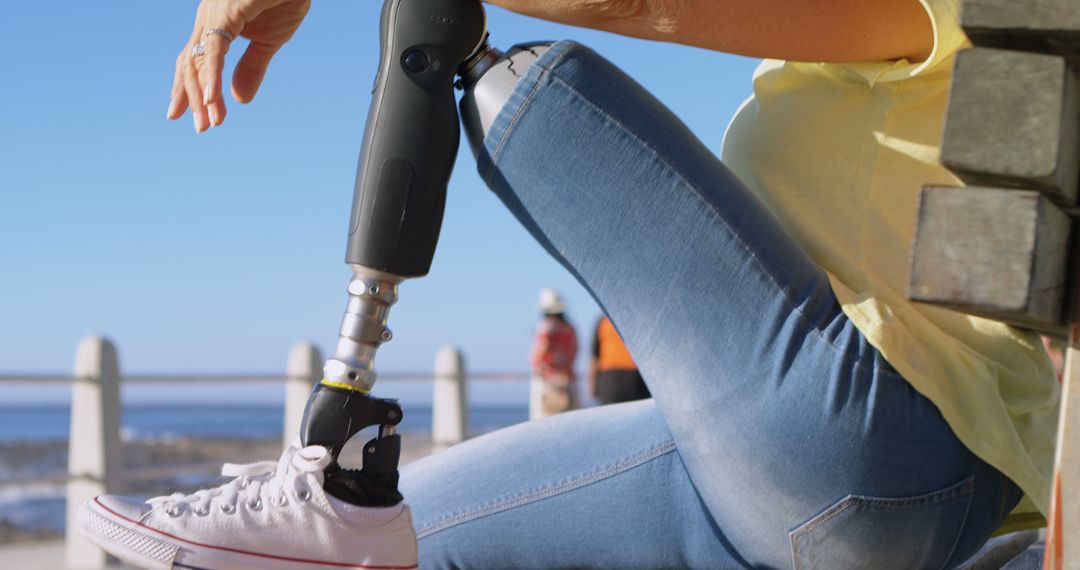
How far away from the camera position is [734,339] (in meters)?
1.11

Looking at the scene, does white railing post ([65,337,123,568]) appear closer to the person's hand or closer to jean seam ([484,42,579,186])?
the person's hand

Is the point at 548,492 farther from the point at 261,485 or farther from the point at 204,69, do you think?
the point at 204,69

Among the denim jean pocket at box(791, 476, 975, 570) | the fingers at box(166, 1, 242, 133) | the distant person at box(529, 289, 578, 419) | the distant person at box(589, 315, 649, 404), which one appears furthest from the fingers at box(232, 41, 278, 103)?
the distant person at box(529, 289, 578, 419)

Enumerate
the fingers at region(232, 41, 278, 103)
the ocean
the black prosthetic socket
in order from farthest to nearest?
the ocean < the fingers at region(232, 41, 278, 103) < the black prosthetic socket

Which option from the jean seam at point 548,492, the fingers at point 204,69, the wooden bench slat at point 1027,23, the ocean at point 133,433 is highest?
the fingers at point 204,69

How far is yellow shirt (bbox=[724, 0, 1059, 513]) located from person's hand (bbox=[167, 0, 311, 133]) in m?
0.62

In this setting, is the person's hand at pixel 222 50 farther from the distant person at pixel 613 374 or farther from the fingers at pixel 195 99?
the distant person at pixel 613 374

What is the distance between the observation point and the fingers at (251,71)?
148 centimetres

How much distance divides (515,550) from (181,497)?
43 centimetres

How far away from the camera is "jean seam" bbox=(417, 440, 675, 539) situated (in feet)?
4.55

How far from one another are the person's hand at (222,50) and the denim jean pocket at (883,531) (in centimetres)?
81

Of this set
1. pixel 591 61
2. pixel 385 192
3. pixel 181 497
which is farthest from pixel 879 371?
pixel 181 497

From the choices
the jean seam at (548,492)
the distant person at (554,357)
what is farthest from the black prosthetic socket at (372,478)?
the distant person at (554,357)

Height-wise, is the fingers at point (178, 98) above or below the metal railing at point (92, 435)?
above
